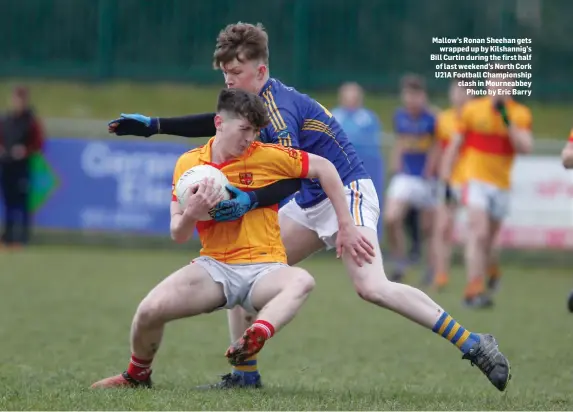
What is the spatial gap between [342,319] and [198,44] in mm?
9451

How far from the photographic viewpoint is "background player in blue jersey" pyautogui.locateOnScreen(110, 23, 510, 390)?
5906mm

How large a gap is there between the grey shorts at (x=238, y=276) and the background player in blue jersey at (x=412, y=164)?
8.29 metres

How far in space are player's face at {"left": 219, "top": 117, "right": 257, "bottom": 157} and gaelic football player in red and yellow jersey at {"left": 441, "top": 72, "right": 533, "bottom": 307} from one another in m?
6.09

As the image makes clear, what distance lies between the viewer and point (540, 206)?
1581 centimetres

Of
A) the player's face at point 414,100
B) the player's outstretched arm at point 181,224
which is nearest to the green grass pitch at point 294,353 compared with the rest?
the player's outstretched arm at point 181,224

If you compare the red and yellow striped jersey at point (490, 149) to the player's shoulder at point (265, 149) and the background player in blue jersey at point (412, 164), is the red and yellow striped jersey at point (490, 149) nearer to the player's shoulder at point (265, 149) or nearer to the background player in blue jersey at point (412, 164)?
the background player in blue jersey at point (412, 164)

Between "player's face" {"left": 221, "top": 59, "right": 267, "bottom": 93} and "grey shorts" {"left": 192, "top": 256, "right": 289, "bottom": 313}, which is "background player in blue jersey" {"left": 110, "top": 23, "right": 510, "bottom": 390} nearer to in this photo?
"player's face" {"left": 221, "top": 59, "right": 267, "bottom": 93}

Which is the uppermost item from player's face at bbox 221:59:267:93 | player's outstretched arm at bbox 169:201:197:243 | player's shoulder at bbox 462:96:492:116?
player's face at bbox 221:59:267:93

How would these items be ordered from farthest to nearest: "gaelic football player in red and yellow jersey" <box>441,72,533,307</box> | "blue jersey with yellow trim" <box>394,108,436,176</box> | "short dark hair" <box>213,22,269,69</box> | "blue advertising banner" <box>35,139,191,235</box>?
"blue advertising banner" <box>35,139,191,235</box>
"blue jersey with yellow trim" <box>394,108,436,176</box>
"gaelic football player in red and yellow jersey" <box>441,72,533,307</box>
"short dark hair" <box>213,22,269,69</box>

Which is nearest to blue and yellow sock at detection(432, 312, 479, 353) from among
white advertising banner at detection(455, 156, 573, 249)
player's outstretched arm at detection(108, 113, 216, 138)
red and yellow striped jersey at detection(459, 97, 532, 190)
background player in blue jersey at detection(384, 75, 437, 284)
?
player's outstretched arm at detection(108, 113, 216, 138)

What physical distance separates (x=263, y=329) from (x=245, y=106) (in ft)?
3.66

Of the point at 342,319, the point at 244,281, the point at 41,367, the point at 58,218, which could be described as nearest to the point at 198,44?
the point at 58,218

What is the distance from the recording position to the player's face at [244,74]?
6.11 meters

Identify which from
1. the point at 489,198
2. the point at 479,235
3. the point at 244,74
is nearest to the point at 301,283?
the point at 244,74
